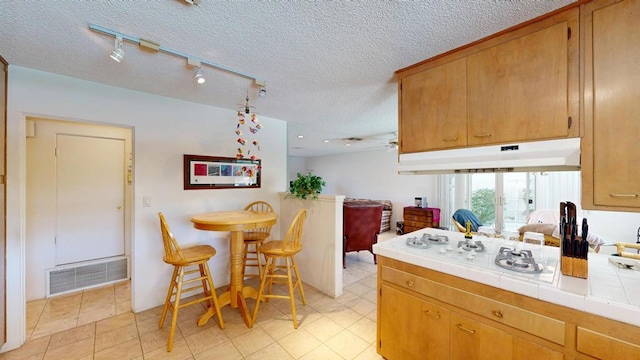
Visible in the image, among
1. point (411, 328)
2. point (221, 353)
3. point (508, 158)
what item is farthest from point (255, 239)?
point (508, 158)

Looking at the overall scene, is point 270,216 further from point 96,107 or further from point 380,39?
point 96,107

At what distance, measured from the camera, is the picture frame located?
2846 millimetres

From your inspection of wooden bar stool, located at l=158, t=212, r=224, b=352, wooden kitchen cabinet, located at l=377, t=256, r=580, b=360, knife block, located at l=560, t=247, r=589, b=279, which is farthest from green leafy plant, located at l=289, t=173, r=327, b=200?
knife block, located at l=560, t=247, r=589, b=279

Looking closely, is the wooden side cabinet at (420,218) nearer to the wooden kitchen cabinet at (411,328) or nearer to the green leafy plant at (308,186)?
the green leafy plant at (308,186)

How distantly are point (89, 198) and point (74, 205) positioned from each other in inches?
6.4

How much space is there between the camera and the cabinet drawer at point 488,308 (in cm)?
112

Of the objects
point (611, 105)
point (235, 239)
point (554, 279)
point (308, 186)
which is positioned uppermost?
point (611, 105)

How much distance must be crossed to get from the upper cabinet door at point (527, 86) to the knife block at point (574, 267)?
2.19 feet

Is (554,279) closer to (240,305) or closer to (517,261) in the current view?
(517,261)

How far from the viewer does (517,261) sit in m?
1.40

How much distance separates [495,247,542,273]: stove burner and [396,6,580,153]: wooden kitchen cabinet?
28.7 inches

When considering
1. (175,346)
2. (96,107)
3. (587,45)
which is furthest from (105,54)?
(587,45)

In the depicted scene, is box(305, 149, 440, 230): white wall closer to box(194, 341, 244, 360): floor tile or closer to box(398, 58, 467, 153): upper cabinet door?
box(398, 58, 467, 153): upper cabinet door

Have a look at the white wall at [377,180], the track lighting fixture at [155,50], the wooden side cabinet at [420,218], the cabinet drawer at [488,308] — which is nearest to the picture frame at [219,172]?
the track lighting fixture at [155,50]
